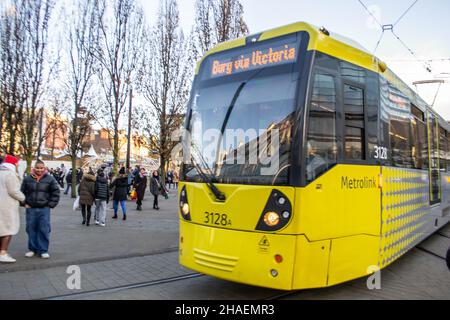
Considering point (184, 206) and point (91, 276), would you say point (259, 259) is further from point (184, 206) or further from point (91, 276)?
point (91, 276)

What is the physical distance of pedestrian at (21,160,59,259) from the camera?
7.02 m

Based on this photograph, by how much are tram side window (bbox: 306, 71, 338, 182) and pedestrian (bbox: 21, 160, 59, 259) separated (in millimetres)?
5043

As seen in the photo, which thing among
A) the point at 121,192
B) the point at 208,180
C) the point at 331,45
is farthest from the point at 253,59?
the point at 121,192

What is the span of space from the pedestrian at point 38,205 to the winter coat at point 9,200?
12.7 inches

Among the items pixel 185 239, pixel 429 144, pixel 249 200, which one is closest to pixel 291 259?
pixel 249 200

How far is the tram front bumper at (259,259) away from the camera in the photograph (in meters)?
4.23

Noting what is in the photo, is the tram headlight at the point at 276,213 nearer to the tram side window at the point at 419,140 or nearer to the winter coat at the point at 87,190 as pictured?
the tram side window at the point at 419,140

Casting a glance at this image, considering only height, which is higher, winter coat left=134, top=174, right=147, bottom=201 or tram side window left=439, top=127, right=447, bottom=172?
tram side window left=439, top=127, right=447, bottom=172

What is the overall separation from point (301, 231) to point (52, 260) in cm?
487

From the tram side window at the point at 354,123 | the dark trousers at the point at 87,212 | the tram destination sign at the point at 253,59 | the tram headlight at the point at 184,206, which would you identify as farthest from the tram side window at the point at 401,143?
the dark trousers at the point at 87,212

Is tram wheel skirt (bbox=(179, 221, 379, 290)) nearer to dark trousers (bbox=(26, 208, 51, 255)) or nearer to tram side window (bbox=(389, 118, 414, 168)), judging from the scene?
tram side window (bbox=(389, 118, 414, 168))

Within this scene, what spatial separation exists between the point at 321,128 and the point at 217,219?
1697 millimetres

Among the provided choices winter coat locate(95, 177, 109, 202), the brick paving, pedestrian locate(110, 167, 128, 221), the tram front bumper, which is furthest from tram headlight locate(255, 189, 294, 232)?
pedestrian locate(110, 167, 128, 221)
